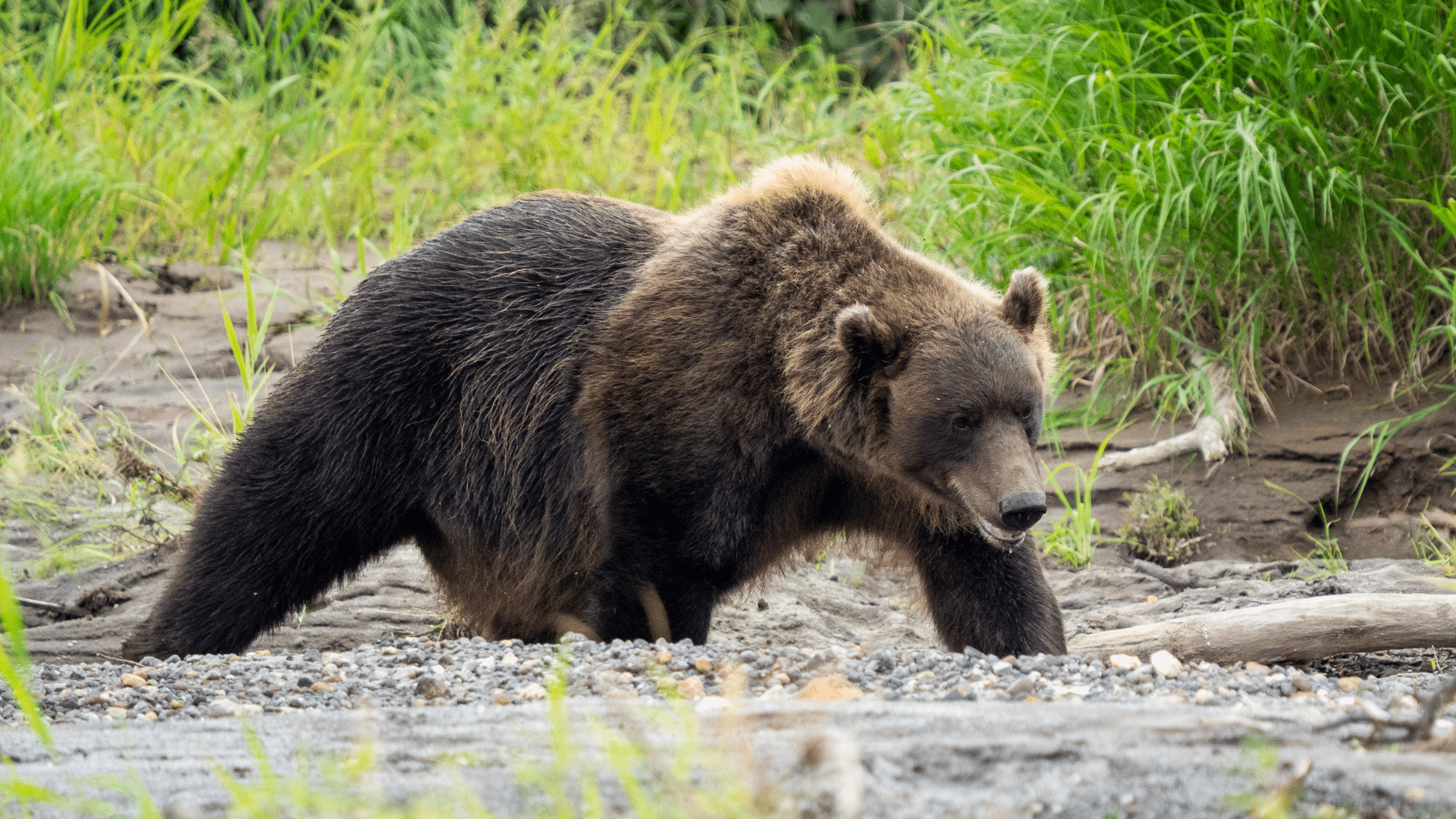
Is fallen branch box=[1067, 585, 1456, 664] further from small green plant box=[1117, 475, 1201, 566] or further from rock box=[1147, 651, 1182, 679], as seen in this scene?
small green plant box=[1117, 475, 1201, 566]

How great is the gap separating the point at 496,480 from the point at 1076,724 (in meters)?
2.39

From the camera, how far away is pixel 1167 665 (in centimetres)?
288

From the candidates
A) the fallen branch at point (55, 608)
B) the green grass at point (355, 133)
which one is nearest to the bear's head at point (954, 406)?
the fallen branch at point (55, 608)

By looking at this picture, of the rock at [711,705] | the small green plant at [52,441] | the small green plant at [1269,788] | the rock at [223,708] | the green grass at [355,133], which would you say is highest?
the green grass at [355,133]

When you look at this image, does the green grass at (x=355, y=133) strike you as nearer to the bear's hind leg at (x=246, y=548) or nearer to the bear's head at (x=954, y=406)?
the bear's hind leg at (x=246, y=548)

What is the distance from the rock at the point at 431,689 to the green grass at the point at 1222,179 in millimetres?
3322

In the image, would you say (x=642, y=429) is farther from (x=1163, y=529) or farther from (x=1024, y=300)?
(x=1163, y=529)

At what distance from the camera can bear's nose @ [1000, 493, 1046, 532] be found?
3148mm

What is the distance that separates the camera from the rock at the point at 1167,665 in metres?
2.82

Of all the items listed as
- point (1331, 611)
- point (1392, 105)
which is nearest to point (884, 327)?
point (1331, 611)

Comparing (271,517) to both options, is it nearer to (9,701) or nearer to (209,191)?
(9,701)

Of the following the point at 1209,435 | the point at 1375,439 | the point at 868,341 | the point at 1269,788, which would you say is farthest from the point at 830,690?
the point at 1375,439

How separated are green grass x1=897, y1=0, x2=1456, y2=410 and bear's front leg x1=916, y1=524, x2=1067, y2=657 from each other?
187 cm

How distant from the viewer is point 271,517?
3.91 m
